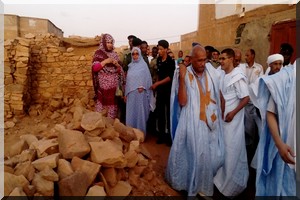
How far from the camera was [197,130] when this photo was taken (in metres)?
3.14

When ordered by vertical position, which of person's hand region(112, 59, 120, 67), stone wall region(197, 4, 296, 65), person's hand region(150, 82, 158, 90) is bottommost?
person's hand region(150, 82, 158, 90)

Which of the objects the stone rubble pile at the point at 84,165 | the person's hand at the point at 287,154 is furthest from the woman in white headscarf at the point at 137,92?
the person's hand at the point at 287,154

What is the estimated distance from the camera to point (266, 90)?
7.72 feet

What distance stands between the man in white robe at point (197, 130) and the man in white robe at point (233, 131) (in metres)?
0.18

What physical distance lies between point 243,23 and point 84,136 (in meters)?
7.86

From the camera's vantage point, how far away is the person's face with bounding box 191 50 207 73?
312 cm

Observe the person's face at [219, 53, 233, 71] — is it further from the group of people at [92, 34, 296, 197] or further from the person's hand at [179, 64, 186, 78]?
the person's hand at [179, 64, 186, 78]

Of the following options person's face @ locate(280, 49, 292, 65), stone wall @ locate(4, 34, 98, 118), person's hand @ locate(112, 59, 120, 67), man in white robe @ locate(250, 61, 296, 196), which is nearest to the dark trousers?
person's hand @ locate(112, 59, 120, 67)

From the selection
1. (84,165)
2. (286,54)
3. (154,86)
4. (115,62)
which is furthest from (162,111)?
(84,165)

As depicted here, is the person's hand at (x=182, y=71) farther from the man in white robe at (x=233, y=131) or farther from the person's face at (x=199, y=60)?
the man in white robe at (x=233, y=131)

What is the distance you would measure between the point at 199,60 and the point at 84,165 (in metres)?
1.74

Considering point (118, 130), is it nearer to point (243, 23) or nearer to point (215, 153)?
point (215, 153)

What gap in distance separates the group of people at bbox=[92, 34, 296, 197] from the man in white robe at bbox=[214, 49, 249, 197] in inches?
0.5

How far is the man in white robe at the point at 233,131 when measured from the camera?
339 centimetres
